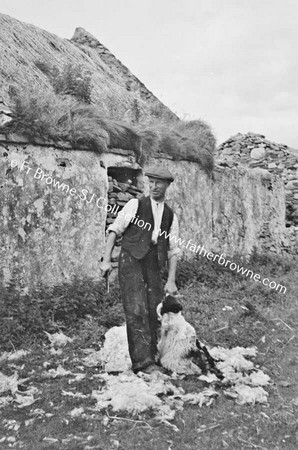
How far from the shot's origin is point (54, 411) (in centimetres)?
375

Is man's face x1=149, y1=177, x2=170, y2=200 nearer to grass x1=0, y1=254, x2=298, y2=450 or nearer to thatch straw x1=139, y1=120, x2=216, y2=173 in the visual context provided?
grass x1=0, y1=254, x2=298, y2=450

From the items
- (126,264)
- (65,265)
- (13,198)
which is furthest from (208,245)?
(126,264)

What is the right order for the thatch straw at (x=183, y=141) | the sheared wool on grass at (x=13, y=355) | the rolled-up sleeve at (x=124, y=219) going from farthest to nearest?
the thatch straw at (x=183, y=141) < the sheared wool on grass at (x=13, y=355) < the rolled-up sleeve at (x=124, y=219)

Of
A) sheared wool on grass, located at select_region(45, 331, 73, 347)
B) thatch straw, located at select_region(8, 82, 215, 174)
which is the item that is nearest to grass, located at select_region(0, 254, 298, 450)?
sheared wool on grass, located at select_region(45, 331, 73, 347)

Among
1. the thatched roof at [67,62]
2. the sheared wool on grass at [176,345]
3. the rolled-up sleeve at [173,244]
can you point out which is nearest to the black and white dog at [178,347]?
the sheared wool on grass at [176,345]

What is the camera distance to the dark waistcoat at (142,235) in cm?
445

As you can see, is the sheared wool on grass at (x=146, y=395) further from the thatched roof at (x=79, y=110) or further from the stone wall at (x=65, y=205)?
the thatched roof at (x=79, y=110)

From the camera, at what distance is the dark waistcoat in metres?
4.45

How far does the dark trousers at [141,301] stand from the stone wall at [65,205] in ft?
7.23

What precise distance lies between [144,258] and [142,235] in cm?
21

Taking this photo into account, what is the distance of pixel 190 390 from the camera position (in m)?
4.12

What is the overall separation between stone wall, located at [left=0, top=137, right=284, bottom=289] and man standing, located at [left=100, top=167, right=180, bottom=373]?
217 centimetres

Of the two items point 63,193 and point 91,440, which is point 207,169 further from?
point 91,440

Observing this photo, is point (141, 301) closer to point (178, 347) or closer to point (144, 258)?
point (144, 258)
